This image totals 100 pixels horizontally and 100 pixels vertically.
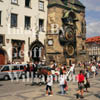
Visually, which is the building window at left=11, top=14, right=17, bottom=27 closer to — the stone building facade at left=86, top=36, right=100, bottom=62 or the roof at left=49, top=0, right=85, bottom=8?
the roof at left=49, top=0, right=85, bottom=8

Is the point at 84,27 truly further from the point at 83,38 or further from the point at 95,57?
the point at 95,57

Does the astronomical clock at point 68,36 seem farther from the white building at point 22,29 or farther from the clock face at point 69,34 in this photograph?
the white building at point 22,29

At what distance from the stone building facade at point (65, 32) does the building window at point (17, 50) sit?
4.60m

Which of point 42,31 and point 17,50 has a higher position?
point 42,31

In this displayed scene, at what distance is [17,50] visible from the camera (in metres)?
28.3

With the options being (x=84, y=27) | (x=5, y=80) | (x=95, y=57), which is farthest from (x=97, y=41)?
(x=5, y=80)

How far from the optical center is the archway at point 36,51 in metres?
30.2

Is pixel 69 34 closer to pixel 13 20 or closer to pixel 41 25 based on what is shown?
pixel 41 25

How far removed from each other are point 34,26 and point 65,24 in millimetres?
5617

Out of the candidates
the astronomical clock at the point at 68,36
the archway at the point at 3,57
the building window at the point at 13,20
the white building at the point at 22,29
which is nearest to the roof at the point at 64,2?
the white building at the point at 22,29

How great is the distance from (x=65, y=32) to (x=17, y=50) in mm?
9040

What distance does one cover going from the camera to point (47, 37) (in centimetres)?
3194

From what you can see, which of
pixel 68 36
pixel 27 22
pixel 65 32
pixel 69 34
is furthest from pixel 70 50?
pixel 27 22

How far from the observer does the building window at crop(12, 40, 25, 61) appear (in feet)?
91.4
